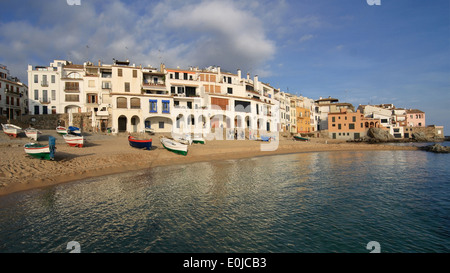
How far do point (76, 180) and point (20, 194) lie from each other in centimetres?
421

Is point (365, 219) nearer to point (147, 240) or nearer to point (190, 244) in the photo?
point (190, 244)

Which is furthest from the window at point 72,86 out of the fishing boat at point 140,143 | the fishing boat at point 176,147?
the fishing boat at point 176,147

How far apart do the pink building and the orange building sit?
3208 cm

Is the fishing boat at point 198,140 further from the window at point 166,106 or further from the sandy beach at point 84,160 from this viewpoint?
the window at point 166,106

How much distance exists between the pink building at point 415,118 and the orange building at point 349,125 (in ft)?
105

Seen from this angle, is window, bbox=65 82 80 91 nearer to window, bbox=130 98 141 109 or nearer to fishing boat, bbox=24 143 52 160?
window, bbox=130 98 141 109

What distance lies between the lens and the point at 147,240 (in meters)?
8.44

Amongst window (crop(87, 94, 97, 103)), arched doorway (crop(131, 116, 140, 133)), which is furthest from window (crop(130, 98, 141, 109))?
window (crop(87, 94, 97, 103))

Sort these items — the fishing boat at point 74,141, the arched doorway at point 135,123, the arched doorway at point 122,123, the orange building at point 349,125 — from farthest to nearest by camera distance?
the orange building at point 349,125, the arched doorway at point 122,123, the arched doorway at point 135,123, the fishing boat at point 74,141

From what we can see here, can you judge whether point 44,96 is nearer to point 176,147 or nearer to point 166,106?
point 166,106

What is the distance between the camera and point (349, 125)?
7675 cm

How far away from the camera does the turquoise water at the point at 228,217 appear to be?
822 centimetres

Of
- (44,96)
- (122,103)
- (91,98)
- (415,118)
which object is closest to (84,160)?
(122,103)
